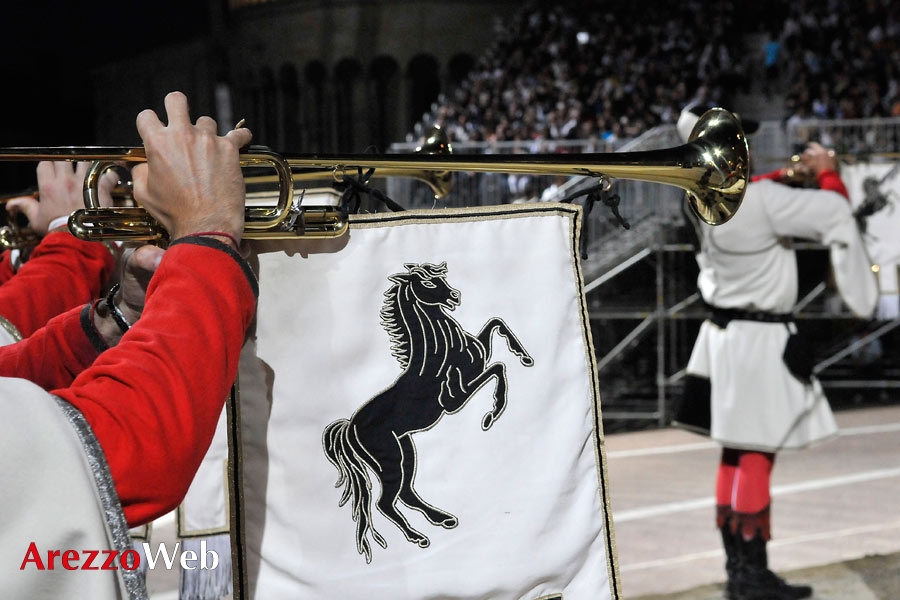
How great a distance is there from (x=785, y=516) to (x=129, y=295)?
4339mm

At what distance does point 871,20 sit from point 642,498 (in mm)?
11104

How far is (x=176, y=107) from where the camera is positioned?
1.29 meters

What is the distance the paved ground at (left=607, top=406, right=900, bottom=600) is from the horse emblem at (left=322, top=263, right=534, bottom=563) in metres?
2.64

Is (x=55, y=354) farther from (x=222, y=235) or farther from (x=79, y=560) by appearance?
(x=79, y=560)

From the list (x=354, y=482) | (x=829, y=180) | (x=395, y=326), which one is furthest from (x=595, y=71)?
(x=354, y=482)

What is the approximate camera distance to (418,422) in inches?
60.7

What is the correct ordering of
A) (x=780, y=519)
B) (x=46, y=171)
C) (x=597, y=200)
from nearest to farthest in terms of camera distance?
1. (x=597, y=200)
2. (x=46, y=171)
3. (x=780, y=519)

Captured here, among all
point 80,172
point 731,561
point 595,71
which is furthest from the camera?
point 595,71

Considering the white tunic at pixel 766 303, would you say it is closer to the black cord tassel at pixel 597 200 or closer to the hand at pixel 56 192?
the black cord tassel at pixel 597 200

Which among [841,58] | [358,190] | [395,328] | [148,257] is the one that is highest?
[841,58]

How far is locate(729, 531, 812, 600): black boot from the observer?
154 inches

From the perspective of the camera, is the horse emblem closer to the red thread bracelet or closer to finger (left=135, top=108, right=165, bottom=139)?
the red thread bracelet

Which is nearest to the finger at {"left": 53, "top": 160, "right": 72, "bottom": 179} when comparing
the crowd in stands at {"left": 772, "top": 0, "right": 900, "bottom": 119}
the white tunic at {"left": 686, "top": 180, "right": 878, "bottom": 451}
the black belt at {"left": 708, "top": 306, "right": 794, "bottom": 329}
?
the white tunic at {"left": 686, "top": 180, "right": 878, "bottom": 451}

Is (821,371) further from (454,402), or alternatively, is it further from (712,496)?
(454,402)
